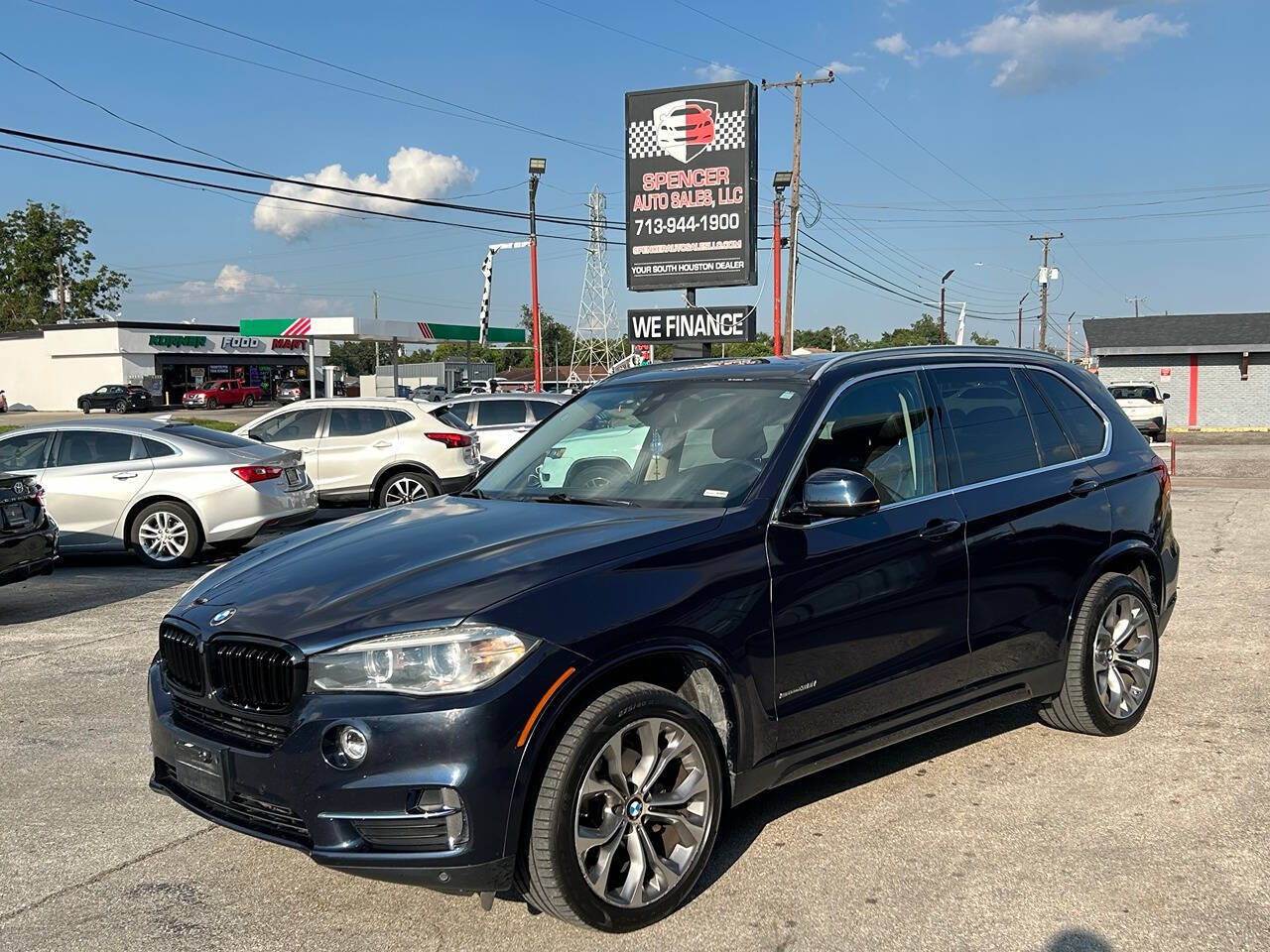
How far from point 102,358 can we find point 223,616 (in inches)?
2709

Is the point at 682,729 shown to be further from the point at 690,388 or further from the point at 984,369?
the point at 984,369

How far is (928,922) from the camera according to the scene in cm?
371

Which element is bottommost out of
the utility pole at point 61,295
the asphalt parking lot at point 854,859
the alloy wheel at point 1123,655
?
the asphalt parking lot at point 854,859

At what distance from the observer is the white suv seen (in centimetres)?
1540

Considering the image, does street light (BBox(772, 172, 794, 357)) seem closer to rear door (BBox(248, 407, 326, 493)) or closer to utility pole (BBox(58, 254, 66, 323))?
rear door (BBox(248, 407, 326, 493))

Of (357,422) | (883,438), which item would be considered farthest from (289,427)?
(883,438)

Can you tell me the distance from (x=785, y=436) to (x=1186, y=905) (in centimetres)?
208

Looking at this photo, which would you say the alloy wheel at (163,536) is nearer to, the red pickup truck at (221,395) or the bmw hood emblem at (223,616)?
the bmw hood emblem at (223,616)

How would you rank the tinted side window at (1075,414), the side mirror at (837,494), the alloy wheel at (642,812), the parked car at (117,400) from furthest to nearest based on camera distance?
1. the parked car at (117,400)
2. the tinted side window at (1075,414)
3. the side mirror at (837,494)
4. the alloy wheel at (642,812)

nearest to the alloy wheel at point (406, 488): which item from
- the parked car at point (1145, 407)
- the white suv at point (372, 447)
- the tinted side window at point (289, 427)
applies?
the white suv at point (372, 447)

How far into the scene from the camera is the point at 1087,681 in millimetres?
5387

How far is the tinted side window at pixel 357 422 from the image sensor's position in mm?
15562

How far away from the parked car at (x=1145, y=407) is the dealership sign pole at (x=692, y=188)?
13.6m

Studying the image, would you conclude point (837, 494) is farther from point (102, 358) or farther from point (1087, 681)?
point (102, 358)
